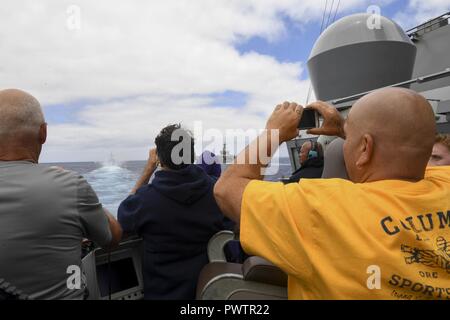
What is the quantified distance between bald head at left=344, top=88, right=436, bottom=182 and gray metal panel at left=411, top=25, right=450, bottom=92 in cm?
793

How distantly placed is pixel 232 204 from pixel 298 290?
1.04 ft

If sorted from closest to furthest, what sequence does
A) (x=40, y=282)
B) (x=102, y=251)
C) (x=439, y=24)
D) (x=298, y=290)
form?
(x=298, y=290)
(x=40, y=282)
(x=102, y=251)
(x=439, y=24)

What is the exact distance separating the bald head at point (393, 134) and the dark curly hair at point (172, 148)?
112 cm

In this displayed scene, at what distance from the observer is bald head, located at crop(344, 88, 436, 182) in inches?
33.8

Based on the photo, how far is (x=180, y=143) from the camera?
1.86 metres

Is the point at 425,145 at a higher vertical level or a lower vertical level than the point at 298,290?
higher

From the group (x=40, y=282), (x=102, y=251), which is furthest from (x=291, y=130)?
(x=102, y=251)

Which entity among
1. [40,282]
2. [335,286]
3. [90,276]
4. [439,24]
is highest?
[439,24]

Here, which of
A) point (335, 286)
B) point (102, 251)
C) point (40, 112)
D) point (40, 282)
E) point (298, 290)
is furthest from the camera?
point (102, 251)

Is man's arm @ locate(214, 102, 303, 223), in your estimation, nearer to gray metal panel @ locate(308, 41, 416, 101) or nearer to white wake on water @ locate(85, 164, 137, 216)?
white wake on water @ locate(85, 164, 137, 216)

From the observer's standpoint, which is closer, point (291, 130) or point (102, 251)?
point (291, 130)

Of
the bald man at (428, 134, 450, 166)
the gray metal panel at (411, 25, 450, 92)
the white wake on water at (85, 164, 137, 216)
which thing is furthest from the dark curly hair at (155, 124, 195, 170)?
the gray metal panel at (411, 25, 450, 92)

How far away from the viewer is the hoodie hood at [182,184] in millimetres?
1765

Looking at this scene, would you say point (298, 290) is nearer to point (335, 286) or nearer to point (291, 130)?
point (335, 286)
